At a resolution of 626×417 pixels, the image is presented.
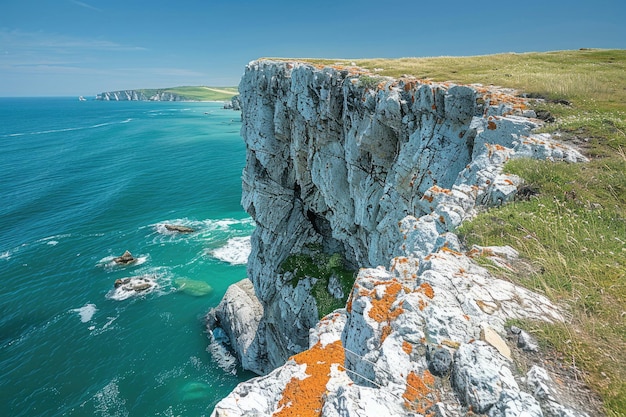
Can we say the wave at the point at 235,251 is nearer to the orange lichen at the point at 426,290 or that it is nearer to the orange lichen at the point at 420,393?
the orange lichen at the point at 426,290

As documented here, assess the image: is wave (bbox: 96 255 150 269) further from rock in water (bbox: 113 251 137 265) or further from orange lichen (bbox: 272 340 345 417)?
orange lichen (bbox: 272 340 345 417)

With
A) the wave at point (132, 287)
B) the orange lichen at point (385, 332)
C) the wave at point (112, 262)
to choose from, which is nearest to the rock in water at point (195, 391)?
the wave at point (132, 287)

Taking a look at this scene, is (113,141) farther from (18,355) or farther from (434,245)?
(434,245)

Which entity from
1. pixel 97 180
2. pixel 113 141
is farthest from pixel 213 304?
pixel 113 141

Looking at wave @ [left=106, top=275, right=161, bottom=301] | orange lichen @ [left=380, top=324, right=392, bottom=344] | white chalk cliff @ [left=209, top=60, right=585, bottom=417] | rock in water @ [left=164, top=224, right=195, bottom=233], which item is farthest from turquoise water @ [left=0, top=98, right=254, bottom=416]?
orange lichen @ [left=380, top=324, right=392, bottom=344]

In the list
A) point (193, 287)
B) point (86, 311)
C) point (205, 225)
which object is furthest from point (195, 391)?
point (205, 225)
